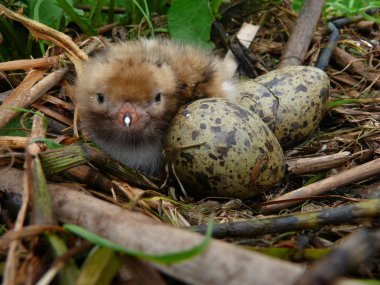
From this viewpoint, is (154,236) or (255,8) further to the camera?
(255,8)

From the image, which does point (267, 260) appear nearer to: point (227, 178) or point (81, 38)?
point (227, 178)

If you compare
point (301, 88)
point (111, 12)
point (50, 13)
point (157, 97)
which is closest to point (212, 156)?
point (157, 97)

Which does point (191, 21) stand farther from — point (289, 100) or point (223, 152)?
point (223, 152)

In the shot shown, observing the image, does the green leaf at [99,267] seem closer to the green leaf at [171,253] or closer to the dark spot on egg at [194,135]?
the green leaf at [171,253]

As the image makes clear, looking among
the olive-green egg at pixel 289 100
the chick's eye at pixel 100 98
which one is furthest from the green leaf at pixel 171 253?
the olive-green egg at pixel 289 100

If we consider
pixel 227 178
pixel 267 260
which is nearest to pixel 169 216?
pixel 227 178

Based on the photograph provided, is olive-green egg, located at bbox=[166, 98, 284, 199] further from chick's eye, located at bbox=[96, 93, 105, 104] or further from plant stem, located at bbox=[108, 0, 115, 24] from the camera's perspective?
plant stem, located at bbox=[108, 0, 115, 24]
